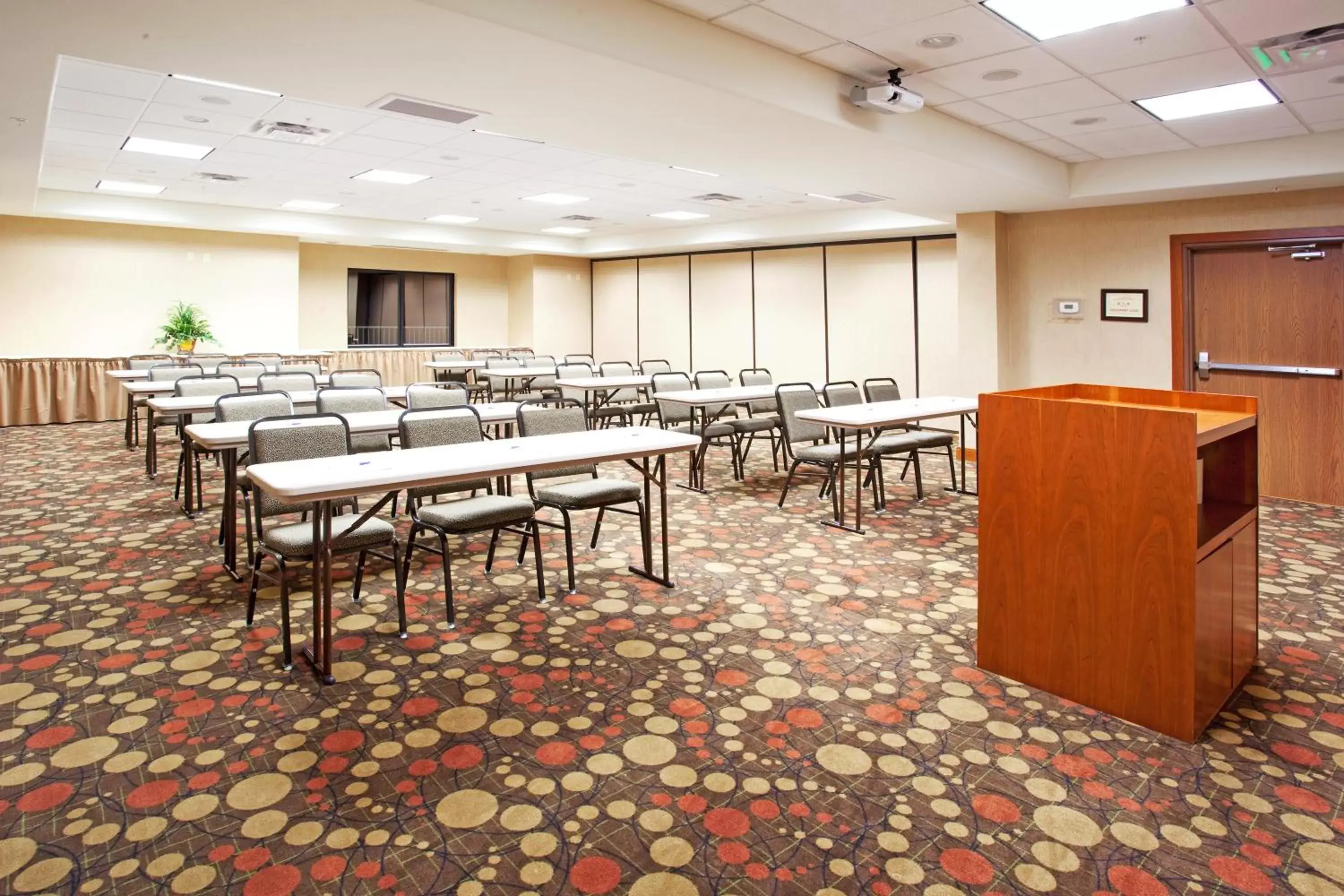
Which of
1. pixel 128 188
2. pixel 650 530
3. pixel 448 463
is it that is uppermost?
pixel 128 188

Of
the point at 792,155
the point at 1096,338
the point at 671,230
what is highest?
the point at 671,230

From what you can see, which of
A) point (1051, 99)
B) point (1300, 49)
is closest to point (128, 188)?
point (1051, 99)

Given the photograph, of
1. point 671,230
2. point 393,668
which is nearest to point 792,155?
point 393,668

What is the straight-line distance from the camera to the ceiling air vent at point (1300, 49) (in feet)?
14.0

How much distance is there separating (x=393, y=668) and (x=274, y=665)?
1.68 ft

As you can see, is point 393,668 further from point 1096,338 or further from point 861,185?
point 1096,338

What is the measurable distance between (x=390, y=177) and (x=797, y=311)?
6224 mm

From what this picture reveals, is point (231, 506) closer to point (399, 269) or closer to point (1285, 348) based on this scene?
point (1285, 348)

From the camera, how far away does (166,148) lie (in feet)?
25.1

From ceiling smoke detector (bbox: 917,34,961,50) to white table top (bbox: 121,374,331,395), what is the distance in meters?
5.27

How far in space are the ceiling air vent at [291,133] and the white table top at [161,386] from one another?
2.15 m

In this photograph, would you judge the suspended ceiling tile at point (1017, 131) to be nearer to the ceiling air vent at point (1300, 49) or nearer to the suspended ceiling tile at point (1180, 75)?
the suspended ceiling tile at point (1180, 75)

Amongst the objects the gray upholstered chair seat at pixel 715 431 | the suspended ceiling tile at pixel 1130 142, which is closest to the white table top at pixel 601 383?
the gray upholstered chair seat at pixel 715 431

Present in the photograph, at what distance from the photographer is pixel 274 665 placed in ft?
11.2
